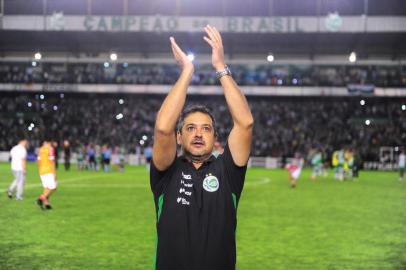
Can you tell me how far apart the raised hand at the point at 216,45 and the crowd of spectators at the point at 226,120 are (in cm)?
4788

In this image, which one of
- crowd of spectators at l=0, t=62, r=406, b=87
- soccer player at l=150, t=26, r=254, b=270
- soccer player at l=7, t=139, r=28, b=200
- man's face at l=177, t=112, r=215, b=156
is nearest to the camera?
soccer player at l=150, t=26, r=254, b=270

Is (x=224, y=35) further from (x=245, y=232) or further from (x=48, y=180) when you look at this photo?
(x=245, y=232)

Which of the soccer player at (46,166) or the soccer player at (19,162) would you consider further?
the soccer player at (19,162)

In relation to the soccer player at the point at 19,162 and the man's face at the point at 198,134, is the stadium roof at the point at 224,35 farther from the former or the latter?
the man's face at the point at 198,134

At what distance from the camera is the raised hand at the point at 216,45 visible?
11.9 ft

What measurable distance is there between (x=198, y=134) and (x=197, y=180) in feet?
0.95

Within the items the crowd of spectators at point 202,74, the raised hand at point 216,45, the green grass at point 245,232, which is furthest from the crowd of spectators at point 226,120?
the raised hand at point 216,45

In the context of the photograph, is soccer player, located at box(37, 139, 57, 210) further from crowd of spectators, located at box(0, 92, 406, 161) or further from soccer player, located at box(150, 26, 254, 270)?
crowd of spectators, located at box(0, 92, 406, 161)

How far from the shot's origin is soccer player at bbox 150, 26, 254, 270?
3520 mm

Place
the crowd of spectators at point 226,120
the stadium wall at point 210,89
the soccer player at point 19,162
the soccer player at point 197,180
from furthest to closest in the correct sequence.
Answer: the stadium wall at point 210,89 → the crowd of spectators at point 226,120 → the soccer player at point 19,162 → the soccer player at point 197,180

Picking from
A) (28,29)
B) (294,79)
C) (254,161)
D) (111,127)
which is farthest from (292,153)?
(28,29)

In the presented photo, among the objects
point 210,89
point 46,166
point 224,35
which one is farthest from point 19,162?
point 210,89

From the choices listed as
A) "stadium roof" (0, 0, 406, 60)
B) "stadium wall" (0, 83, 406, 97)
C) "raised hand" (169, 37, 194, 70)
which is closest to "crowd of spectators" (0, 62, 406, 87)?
"stadium wall" (0, 83, 406, 97)

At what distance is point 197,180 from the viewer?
3.56 metres
